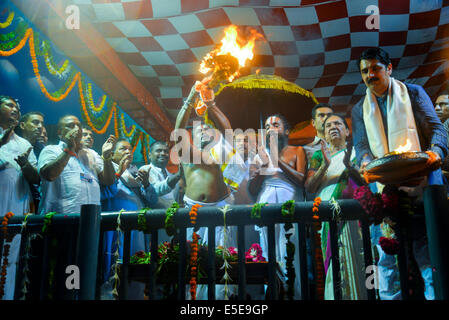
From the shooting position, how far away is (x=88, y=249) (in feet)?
6.08

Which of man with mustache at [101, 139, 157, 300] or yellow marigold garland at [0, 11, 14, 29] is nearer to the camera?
yellow marigold garland at [0, 11, 14, 29]

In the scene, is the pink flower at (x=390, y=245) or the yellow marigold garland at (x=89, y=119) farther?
the yellow marigold garland at (x=89, y=119)

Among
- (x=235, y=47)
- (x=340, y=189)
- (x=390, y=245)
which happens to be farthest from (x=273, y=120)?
(x=390, y=245)

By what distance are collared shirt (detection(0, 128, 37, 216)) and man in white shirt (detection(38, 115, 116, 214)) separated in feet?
0.50

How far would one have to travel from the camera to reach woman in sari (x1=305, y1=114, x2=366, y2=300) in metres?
3.04

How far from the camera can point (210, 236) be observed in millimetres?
1833

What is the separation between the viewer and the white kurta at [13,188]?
11.0ft

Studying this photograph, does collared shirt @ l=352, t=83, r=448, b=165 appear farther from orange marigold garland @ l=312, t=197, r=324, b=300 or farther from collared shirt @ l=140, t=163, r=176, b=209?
collared shirt @ l=140, t=163, r=176, b=209

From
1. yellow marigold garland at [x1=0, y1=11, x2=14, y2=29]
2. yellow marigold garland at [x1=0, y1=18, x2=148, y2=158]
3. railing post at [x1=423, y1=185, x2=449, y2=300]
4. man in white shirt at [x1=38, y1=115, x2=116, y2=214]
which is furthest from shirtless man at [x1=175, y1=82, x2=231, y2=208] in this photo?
railing post at [x1=423, y1=185, x2=449, y2=300]

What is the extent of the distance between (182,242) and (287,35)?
412 centimetres

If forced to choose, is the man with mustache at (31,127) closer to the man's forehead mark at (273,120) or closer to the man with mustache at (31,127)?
the man with mustache at (31,127)

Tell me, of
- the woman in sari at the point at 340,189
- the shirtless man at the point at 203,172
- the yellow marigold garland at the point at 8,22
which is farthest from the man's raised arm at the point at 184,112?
the yellow marigold garland at the point at 8,22

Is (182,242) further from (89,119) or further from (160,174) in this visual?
(89,119)
